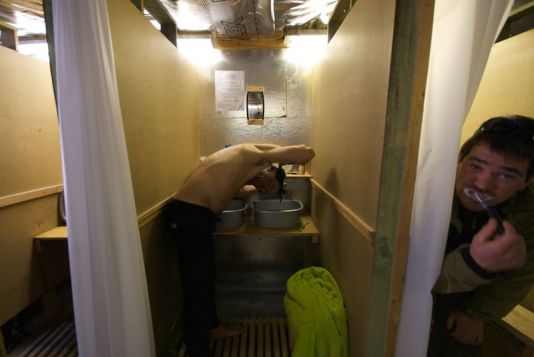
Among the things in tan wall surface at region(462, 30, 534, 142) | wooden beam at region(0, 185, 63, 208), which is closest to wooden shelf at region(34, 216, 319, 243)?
wooden beam at region(0, 185, 63, 208)

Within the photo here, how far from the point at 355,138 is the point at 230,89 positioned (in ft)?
3.97

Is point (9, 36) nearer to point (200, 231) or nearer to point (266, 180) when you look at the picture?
point (200, 231)

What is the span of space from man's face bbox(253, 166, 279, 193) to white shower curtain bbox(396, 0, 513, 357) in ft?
3.27

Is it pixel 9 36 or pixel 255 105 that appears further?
pixel 255 105

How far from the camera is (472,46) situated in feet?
2.07

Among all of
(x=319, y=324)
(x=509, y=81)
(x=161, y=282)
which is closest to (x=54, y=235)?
(x=161, y=282)

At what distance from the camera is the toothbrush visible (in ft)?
2.01

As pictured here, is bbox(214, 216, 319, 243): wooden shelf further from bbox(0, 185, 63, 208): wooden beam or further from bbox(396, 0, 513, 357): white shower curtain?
bbox(0, 185, 63, 208): wooden beam

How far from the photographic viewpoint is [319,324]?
0.99 m

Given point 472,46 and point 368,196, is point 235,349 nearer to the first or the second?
point 368,196

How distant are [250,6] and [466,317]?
1.70 meters

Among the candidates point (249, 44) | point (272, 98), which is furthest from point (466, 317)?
point (249, 44)

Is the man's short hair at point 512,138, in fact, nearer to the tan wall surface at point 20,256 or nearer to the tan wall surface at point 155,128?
the tan wall surface at point 155,128

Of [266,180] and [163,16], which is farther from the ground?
[163,16]
